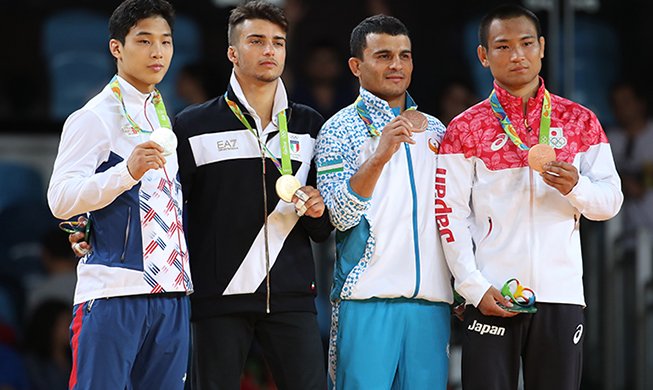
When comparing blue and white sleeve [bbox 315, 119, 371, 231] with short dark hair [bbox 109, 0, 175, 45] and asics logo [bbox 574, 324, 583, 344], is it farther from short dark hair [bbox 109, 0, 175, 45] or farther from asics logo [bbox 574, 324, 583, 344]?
asics logo [bbox 574, 324, 583, 344]

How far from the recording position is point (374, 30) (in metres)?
3.33

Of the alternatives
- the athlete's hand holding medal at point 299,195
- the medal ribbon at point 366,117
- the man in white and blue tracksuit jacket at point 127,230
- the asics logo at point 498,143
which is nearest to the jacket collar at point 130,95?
the man in white and blue tracksuit jacket at point 127,230

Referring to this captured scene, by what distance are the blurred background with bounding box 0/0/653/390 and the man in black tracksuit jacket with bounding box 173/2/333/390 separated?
8.65 feet

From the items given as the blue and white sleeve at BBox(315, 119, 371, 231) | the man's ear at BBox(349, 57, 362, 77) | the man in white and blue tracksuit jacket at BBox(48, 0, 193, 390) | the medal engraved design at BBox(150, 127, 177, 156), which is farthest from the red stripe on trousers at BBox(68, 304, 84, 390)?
the man's ear at BBox(349, 57, 362, 77)

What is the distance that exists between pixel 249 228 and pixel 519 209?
1.08m

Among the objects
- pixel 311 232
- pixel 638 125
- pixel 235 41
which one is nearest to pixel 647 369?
pixel 638 125

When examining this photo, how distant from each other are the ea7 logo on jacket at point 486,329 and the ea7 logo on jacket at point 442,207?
35 centimetres

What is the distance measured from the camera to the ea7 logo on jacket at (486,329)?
2.98m

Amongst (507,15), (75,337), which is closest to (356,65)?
(507,15)

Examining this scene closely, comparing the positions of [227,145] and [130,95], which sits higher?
[130,95]

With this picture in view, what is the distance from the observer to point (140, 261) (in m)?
2.79

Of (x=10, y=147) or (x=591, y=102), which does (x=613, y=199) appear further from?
(x=10, y=147)

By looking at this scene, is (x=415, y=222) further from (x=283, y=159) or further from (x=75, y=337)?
(x=75, y=337)

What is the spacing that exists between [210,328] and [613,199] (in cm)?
165
